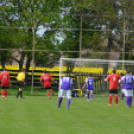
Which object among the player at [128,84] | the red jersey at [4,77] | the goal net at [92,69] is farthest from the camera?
the goal net at [92,69]

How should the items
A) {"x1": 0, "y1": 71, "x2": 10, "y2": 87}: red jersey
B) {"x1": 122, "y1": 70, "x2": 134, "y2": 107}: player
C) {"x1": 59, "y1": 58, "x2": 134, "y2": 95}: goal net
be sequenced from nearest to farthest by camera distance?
{"x1": 122, "y1": 70, "x2": 134, "y2": 107}: player → {"x1": 0, "y1": 71, "x2": 10, "y2": 87}: red jersey → {"x1": 59, "y1": 58, "x2": 134, "y2": 95}: goal net

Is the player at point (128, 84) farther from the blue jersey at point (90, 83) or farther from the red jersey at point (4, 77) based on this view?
the red jersey at point (4, 77)

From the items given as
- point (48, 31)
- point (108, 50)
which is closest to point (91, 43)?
point (108, 50)

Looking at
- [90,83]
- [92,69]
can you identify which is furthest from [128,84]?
[92,69]

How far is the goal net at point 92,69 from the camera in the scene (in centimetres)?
2561

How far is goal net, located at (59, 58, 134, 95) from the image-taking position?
25.6m

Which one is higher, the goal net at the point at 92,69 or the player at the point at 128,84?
the goal net at the point at 92,69

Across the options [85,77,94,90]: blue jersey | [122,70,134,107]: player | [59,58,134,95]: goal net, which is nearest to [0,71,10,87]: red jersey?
[85,77,94,90]: blue jersey

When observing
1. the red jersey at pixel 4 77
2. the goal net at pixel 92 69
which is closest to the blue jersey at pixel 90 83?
the red jersey at pixel 4 77

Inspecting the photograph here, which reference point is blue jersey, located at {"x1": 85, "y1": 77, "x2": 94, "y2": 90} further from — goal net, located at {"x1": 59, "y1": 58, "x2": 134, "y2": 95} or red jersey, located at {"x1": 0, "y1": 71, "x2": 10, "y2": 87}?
goal net, located at {"x1": 59, "y1": 58, "x2": 134, "y2": 95}

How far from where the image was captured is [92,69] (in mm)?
26562

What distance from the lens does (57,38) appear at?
1122 inches

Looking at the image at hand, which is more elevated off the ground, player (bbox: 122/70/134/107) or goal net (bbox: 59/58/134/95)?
goal net (bbox: 59/58/134/95)

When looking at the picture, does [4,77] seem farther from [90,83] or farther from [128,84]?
[128,84]
